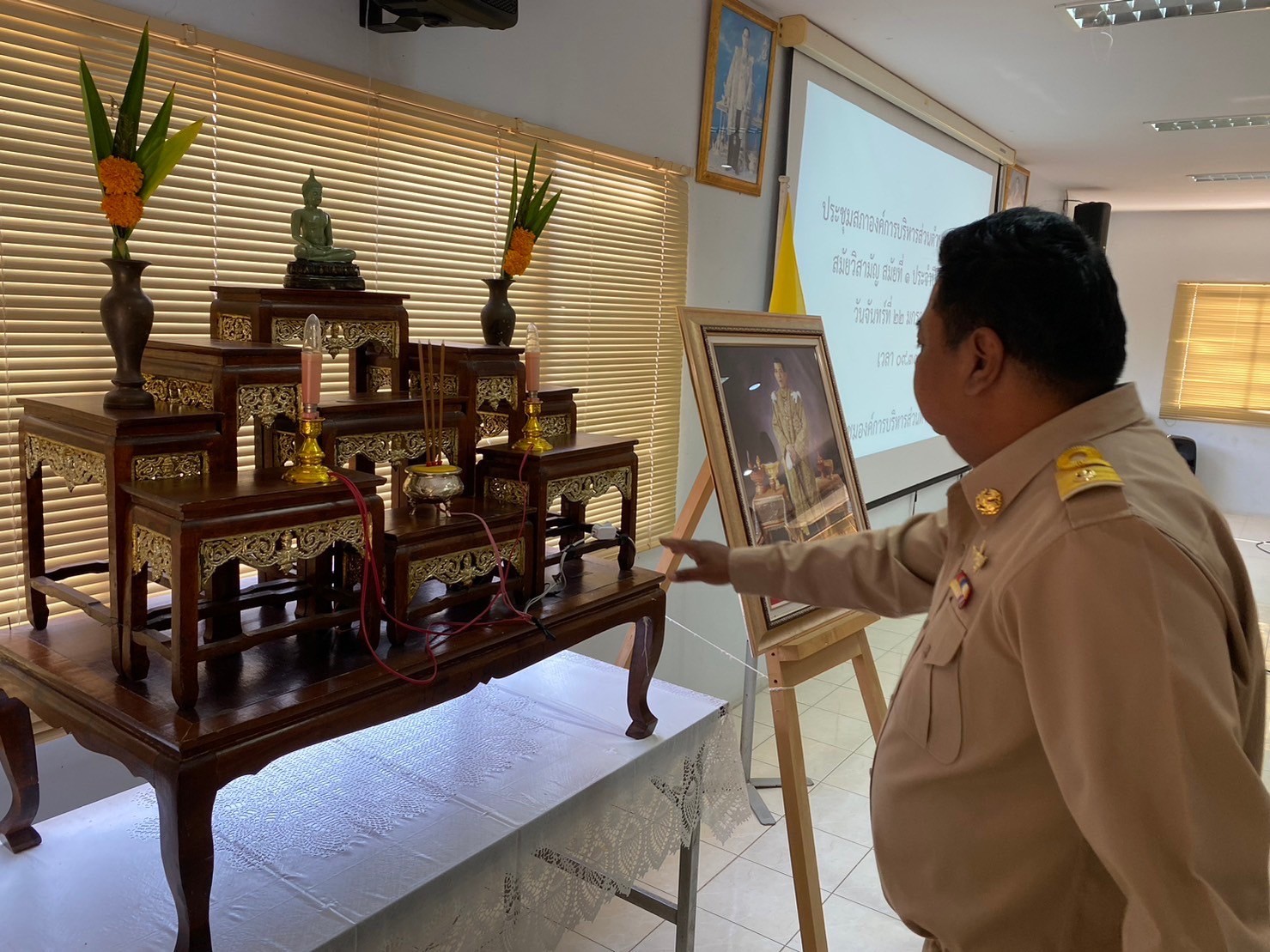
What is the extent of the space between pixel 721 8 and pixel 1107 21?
1.42m

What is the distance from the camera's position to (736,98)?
320cm

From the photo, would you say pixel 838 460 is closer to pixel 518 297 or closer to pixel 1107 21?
pixel 518 297

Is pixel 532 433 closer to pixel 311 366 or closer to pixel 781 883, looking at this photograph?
pixel 311 366

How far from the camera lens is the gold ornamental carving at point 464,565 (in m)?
1.44

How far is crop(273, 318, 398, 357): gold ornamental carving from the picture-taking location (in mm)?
1453

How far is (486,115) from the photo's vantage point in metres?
2.26

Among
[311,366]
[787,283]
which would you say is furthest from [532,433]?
[787,283]

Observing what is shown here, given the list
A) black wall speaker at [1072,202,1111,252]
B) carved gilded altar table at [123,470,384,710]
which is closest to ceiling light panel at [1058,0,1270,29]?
carved gilded altar table at [123,470,384,710]

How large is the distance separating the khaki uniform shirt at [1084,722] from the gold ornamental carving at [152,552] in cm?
96

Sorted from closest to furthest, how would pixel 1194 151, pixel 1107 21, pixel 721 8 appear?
pixel 721 8 < pixel 1107 21 < pixel 1194 151

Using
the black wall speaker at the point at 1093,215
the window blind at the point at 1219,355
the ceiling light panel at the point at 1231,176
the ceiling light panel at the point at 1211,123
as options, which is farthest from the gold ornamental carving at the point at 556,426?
the window blind at the point at 1219,355

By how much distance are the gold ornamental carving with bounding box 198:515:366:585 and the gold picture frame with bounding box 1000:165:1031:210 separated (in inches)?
221

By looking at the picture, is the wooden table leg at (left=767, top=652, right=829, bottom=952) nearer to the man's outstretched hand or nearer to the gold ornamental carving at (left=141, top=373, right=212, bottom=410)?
the man's outstretched hand

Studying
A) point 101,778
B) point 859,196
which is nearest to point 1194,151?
point 859,196
